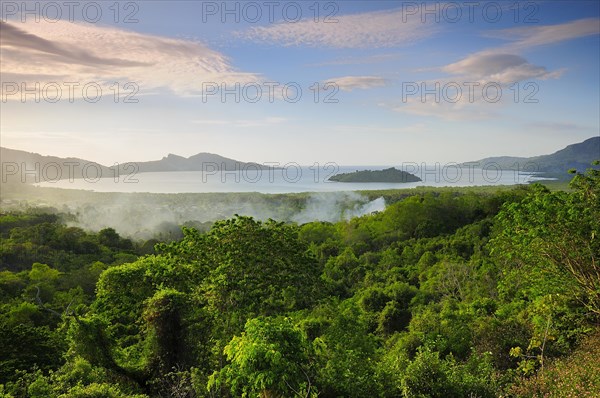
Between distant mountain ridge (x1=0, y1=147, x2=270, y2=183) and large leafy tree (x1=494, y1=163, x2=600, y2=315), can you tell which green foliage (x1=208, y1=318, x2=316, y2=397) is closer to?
large leafy tree (x1=494, y1=163, x2=600, y2=315)

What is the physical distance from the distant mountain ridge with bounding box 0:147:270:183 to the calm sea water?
153 inches

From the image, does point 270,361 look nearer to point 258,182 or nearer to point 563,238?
point 563,238

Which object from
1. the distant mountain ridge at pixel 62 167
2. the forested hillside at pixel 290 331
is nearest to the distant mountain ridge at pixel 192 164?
the distant mountain ridge at pixel 62 167

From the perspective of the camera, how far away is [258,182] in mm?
168750

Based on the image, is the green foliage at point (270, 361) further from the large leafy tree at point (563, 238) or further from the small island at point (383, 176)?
the small island at point (383, 176)

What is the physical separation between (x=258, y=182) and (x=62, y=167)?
221 feet

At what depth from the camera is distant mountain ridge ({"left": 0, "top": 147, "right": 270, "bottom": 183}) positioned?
471 ft

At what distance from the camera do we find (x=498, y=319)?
1892 cm

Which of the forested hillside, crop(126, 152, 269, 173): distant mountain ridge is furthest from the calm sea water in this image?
the forested hillside

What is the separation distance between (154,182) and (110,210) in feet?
156

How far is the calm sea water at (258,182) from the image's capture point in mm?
151500

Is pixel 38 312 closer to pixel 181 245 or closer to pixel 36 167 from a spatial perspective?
pixel 181 245

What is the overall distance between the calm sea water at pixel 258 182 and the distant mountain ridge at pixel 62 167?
12.7 feet

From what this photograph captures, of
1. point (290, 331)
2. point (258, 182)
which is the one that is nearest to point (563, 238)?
point (290, 331)
